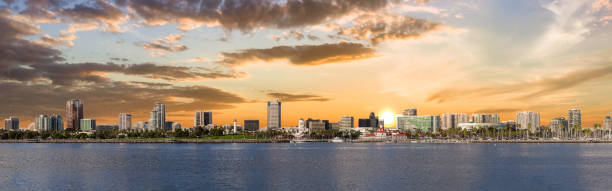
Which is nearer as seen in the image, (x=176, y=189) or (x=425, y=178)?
(x=176, y=189)

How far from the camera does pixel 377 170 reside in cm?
10206

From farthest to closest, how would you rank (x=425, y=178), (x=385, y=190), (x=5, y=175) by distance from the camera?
(x=5, y=175) < (x=425, y=178) < (x=385, y=190)

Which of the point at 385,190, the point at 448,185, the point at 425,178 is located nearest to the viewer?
the point at 385,190

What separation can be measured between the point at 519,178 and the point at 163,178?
58.0 meters

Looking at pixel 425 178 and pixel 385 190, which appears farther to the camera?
pixel 425 178

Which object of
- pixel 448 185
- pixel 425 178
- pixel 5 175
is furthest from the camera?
pixel 5 175

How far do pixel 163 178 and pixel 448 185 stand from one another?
45649mm

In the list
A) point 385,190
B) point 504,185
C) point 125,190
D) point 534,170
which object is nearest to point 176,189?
point 125,190

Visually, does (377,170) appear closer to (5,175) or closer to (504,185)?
(504,185)

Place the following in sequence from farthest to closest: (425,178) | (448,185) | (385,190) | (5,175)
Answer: (5,175), (425,178), (448,185), (385,190)

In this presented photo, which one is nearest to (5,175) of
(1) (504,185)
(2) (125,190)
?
(2) (125,190)

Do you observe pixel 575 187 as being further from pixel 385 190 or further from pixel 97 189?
pixel 97 189

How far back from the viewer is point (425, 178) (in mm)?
86312

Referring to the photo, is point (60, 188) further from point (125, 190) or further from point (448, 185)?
point (448, 185)
